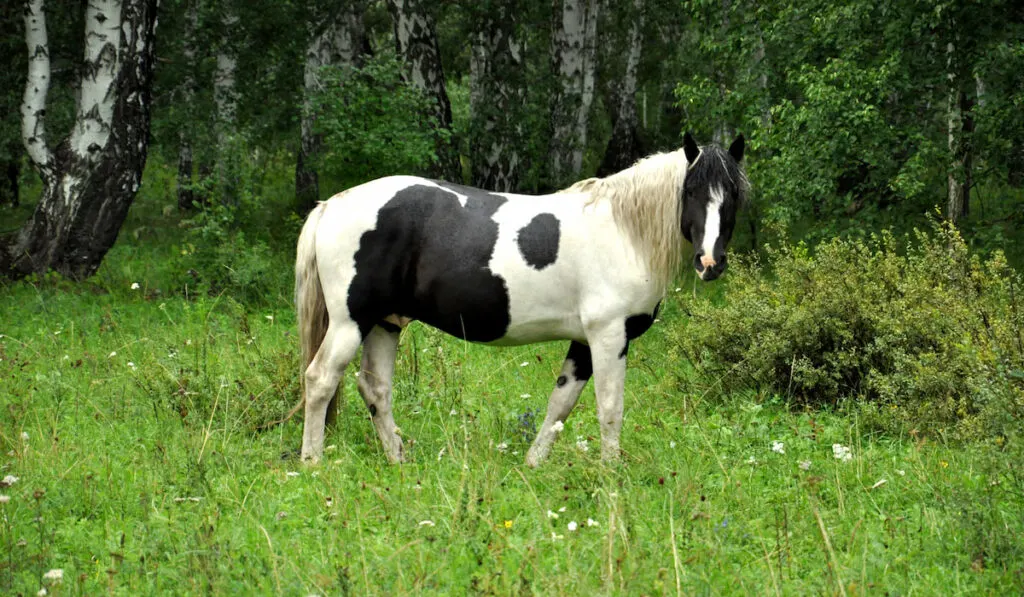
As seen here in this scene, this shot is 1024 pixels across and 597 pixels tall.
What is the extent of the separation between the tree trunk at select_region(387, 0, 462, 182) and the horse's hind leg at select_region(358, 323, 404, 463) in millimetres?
7478

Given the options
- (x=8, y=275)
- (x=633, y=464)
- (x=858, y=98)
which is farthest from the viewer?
(x=8, y=275)

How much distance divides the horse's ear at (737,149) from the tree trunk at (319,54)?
10676 millimetres

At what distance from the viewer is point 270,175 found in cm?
2358

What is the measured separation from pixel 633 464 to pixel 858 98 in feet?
19.7

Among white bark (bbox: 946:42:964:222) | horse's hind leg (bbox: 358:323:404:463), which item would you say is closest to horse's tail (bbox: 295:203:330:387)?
horse's hind leg (bbox: 358:323:404:463)

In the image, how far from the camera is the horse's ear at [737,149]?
504cm

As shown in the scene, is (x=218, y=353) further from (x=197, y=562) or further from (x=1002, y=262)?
(x=1002, y=262)

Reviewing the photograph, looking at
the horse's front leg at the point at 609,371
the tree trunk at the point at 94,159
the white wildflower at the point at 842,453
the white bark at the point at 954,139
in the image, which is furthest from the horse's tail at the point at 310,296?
the white bark at the point at 954,139

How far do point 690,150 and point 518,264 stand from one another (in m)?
1.11

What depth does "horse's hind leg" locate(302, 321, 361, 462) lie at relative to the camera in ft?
18.1

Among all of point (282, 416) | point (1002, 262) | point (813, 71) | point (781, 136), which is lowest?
point (282, 416)

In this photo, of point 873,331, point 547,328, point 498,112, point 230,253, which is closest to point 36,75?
point 230,253

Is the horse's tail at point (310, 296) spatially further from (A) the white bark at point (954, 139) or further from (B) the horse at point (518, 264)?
(A) the white bark at point (954, 139)

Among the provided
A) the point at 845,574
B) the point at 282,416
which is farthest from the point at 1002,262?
the point at 282,416
